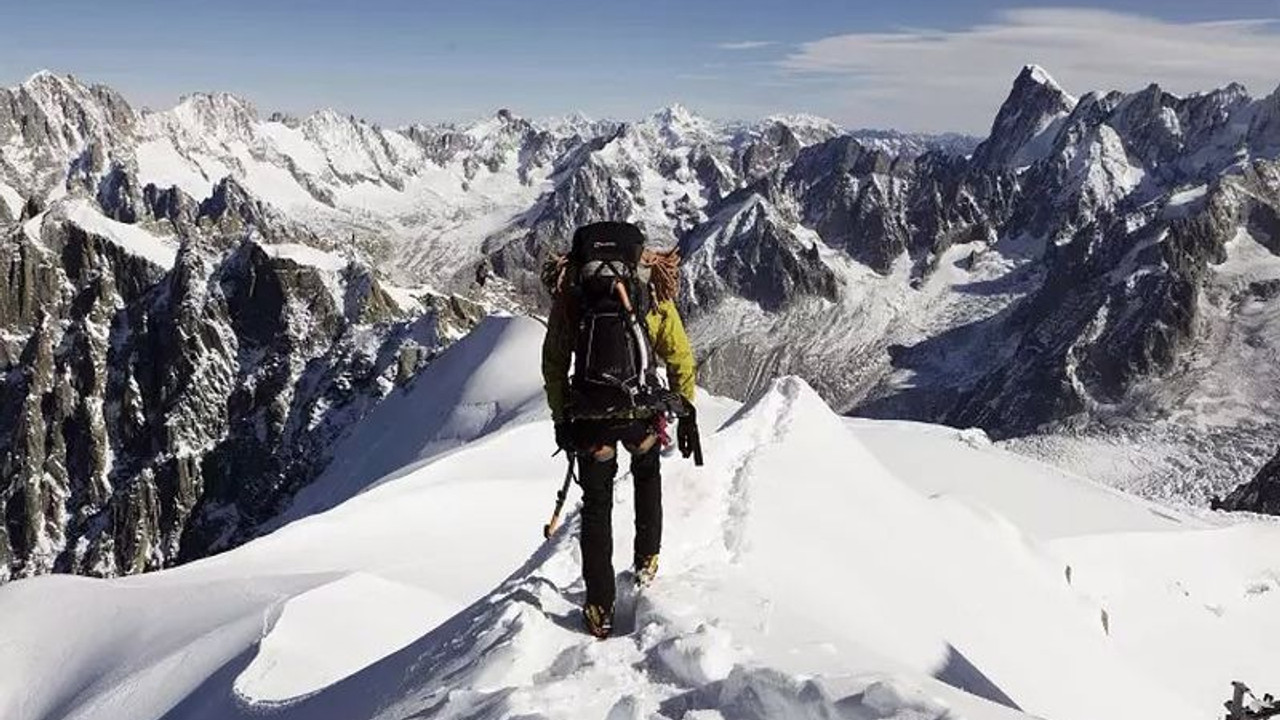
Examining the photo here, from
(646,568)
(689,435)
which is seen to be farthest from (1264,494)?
(689,435)

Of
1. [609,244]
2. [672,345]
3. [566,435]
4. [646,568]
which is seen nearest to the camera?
[609,244]

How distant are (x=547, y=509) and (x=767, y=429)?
7693mm

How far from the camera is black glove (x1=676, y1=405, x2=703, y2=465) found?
37.0ft

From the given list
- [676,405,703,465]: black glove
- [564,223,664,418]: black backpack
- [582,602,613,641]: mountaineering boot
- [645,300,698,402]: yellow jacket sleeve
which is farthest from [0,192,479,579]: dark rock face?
[564,223,664,418]: black backpack

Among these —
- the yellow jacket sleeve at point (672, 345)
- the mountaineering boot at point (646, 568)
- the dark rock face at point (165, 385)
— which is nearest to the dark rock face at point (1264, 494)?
the dark rock face at point (165, 385)

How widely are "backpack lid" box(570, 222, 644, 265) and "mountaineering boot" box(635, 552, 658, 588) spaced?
3.49m

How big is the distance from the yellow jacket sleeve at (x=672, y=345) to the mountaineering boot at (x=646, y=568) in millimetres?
1954

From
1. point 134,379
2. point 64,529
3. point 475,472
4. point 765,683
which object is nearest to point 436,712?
point 765,683

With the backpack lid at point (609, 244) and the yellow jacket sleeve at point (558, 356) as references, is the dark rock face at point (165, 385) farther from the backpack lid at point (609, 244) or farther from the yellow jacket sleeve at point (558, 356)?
the backpack lid at point (609, 244)

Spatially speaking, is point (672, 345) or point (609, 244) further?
point (672, 345)

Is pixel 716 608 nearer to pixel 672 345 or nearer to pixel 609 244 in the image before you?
pixel 672 345

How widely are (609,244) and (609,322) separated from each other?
0.79 meters

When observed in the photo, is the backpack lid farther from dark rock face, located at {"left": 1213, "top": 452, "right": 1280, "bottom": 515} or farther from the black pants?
dark rock face, located at {"left": 1213, "top": 452, "right": 1280, "bottom": 515}

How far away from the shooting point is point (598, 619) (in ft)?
35.2
